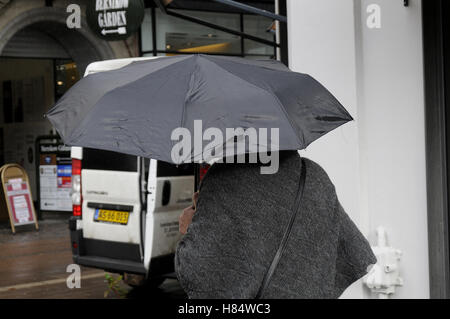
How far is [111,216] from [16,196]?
6.41m

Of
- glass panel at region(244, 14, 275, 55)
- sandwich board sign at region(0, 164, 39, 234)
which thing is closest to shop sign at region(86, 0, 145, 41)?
sandwich board sign at region(0, 164, 39, 234)

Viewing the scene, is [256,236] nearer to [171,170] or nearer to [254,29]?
[171,170]

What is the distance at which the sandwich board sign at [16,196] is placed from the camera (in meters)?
12.6

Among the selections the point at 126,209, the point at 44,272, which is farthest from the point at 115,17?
the point at 126,209

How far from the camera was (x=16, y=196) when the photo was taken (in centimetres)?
1273

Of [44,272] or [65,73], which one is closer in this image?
[44,272]

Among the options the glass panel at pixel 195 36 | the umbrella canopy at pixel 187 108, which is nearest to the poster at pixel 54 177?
the glass panel at pixel 195 36

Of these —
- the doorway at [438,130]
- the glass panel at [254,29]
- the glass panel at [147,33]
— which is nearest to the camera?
the doorway at [438,130]

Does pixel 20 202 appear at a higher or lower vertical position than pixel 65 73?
lower

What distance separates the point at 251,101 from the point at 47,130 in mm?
14355

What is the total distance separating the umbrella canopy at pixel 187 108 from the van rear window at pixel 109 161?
411 cm

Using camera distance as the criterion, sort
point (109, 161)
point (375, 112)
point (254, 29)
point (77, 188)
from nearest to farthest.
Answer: point (375, 112) < point (109, 161) < point (77, 188) < point (254, 29)

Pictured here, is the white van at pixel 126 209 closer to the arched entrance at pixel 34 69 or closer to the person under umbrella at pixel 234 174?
the person under umbrella at pixel 234 174

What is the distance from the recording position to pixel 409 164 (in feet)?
15.2
